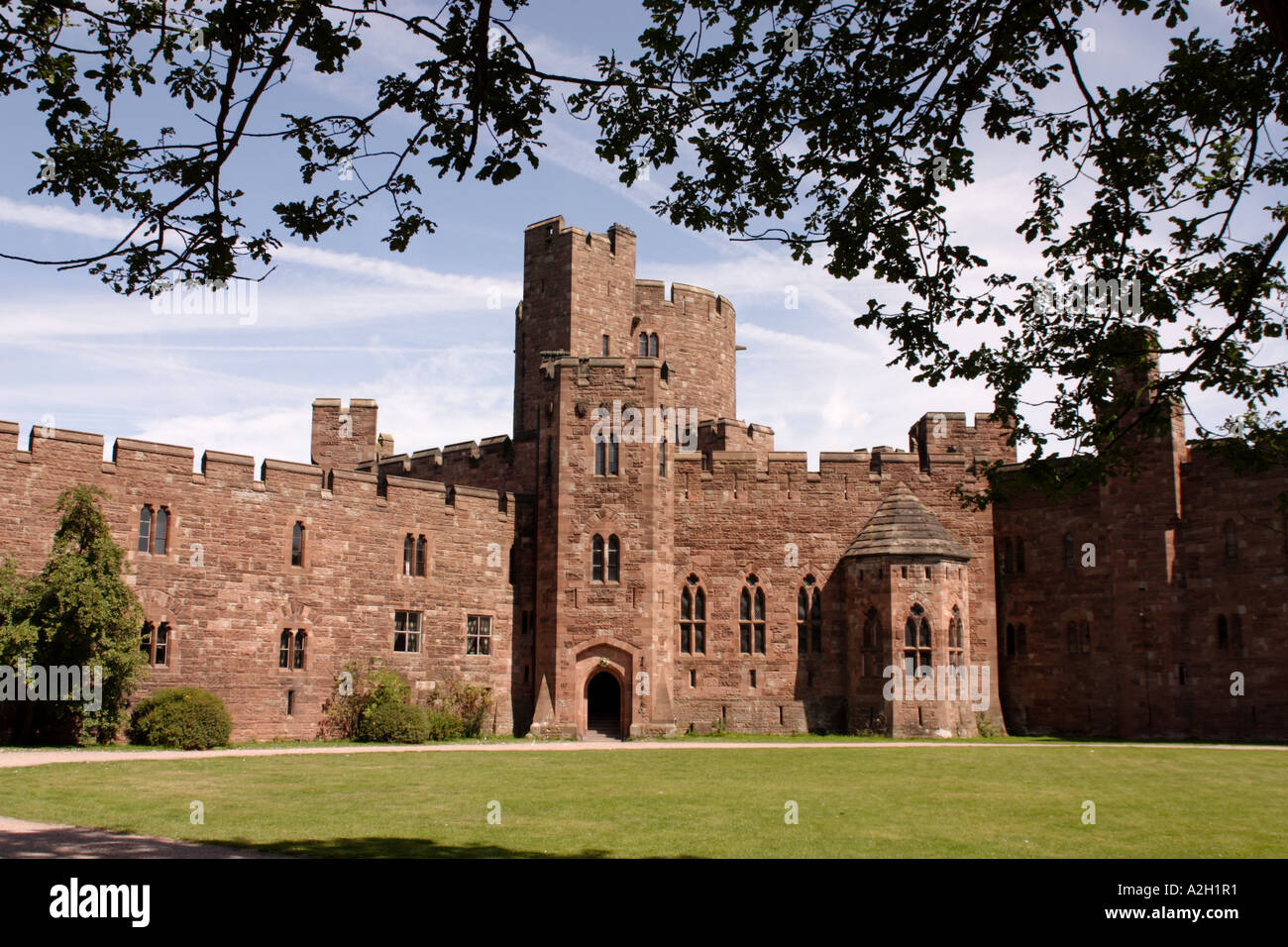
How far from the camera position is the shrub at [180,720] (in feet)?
84.2

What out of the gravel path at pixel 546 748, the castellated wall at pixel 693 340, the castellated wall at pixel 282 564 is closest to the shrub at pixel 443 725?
the castellated wall at pixel 282 564

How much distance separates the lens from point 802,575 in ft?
115

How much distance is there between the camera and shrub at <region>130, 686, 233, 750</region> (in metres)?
25.7

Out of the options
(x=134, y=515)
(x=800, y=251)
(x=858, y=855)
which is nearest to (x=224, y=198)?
(x=800, y=251)

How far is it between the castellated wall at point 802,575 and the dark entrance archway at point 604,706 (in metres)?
2.09

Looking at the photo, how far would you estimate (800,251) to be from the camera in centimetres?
1069

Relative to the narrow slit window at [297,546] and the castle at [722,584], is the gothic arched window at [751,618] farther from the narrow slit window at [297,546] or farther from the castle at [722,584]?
the narrow slit window at [297,546]

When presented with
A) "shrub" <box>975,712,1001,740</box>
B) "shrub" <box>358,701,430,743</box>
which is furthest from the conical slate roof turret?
"shrub" <box>358,701,430,743</box>

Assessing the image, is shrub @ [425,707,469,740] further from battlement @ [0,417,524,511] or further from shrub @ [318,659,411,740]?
battlement @ [0,417,524,511]

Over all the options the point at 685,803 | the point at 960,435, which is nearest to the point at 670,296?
the point at 960,435

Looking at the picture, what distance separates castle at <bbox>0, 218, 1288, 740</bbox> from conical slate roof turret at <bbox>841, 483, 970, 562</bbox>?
9cm

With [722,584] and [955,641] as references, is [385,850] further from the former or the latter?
[955,641]
